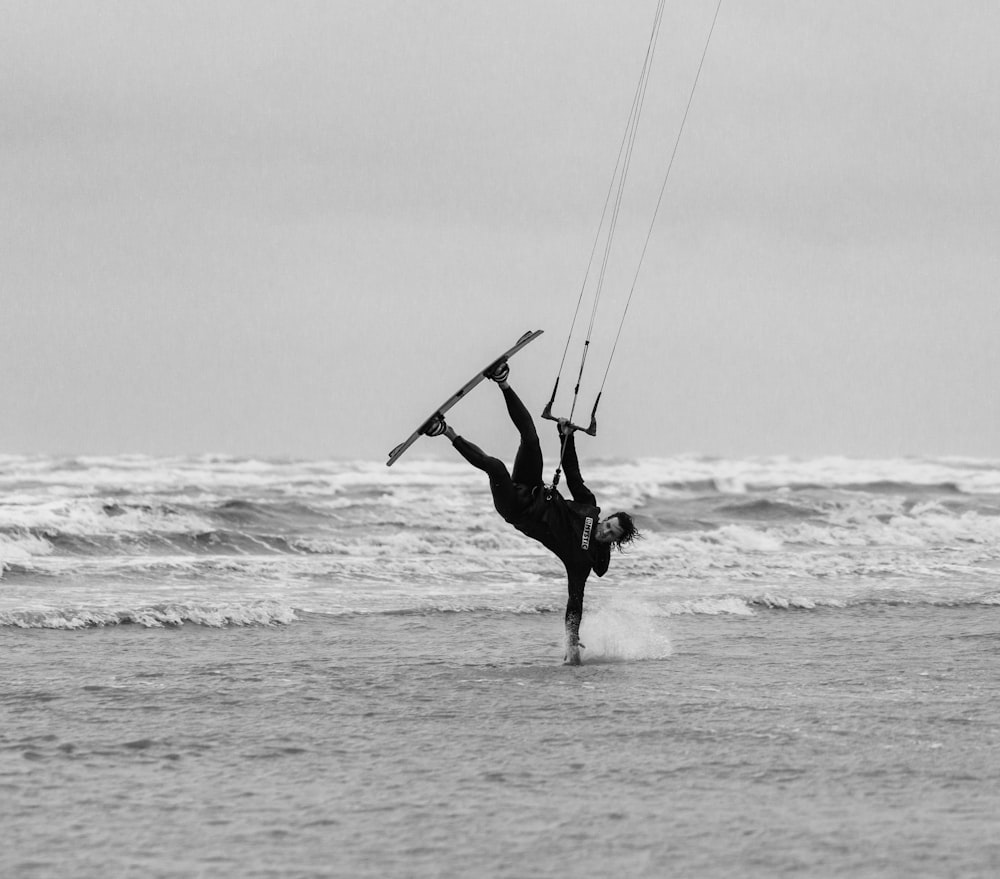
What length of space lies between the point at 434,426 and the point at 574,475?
148 cm

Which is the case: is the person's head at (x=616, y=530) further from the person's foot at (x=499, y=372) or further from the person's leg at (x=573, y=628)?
the person's foot at (x=499, y=372)

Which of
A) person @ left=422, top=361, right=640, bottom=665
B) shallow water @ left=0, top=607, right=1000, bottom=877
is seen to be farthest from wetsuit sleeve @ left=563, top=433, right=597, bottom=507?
shallow water @ left=0, top=607, right=1000, bottom=877

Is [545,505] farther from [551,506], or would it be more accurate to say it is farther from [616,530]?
[616,530]

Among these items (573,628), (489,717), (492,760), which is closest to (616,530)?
(573,628)

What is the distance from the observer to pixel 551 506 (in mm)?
11234

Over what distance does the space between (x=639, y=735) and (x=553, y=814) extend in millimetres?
1933

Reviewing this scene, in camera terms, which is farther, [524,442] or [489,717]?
[524,442]

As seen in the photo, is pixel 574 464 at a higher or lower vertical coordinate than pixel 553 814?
higher

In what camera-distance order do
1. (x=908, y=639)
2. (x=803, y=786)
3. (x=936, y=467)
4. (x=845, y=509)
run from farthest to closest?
(x=936, y=467)
(x=845, y=509)
(x=908, y=639)
(x=803, y=786)

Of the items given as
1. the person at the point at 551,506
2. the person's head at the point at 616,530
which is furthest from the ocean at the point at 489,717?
the person's head at the point at 616,530

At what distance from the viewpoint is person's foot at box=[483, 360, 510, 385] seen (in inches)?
417

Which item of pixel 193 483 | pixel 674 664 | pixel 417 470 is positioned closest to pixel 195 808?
pixel 674 664

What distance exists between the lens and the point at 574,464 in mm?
11289

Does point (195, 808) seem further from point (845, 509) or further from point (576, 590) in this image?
point (845, 509)
